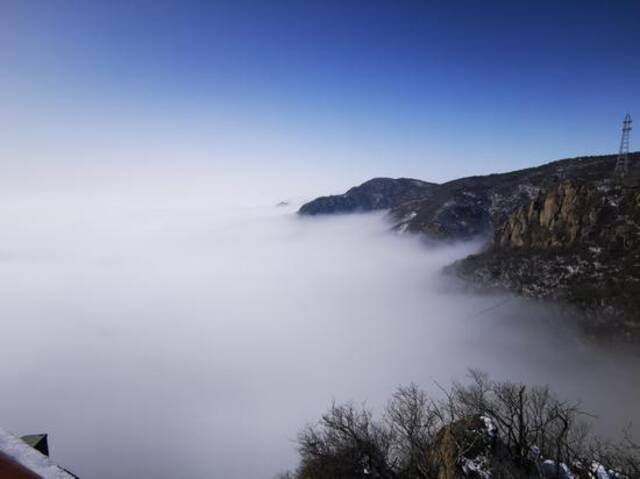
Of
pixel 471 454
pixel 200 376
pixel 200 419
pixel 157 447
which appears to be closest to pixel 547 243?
pixel 471 454

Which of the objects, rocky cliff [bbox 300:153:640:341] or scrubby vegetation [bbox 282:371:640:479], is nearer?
scrubby vegetation [bbox 282:371:640:479]

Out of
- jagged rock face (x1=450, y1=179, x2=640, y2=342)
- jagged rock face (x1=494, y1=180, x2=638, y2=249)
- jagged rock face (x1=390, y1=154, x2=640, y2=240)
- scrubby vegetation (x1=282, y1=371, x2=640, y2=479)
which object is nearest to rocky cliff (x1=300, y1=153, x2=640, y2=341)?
jagged rock face (x1=494, y1=180, x2=638, y2=249)

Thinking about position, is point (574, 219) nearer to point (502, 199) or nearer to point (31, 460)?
point (502, 199)

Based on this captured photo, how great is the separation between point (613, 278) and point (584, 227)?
20.0m

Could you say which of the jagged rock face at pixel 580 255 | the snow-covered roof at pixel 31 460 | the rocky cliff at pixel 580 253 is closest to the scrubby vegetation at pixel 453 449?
the snow-covered roof at pixel 31 460

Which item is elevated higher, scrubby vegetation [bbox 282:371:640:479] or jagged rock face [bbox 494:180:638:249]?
jagged rock face [bbox 494:180:638:249]

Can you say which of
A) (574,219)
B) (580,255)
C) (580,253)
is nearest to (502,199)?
(574,219)

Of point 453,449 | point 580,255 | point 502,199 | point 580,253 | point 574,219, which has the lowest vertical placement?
point 580,255

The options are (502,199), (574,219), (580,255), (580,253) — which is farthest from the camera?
(502,199)

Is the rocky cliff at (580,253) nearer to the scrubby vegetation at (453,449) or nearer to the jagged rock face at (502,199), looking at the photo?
the jagged rock face at (502,199)

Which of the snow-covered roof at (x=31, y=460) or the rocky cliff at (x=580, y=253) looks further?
the rocky cliff at (x=580, y=253)

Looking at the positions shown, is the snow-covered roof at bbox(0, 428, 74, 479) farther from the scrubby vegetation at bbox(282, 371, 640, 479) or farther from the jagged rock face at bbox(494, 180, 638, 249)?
the jagged rock face at bbox(494, 180, 638, 249)

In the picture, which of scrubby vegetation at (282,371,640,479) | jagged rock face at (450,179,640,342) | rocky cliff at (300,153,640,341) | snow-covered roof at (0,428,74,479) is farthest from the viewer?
rocky cliff at (300,153,640,341)

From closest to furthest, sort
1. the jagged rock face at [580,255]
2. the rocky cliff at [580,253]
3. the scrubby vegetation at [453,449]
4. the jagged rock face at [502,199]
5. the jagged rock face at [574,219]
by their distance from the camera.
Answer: the scrubby vegetation at [453,449] → the jagged rock face at [580,255] → the rocky cliff at [580,253] → the jagged rock face at [574,219] → the jagged rock face at [502,199]
